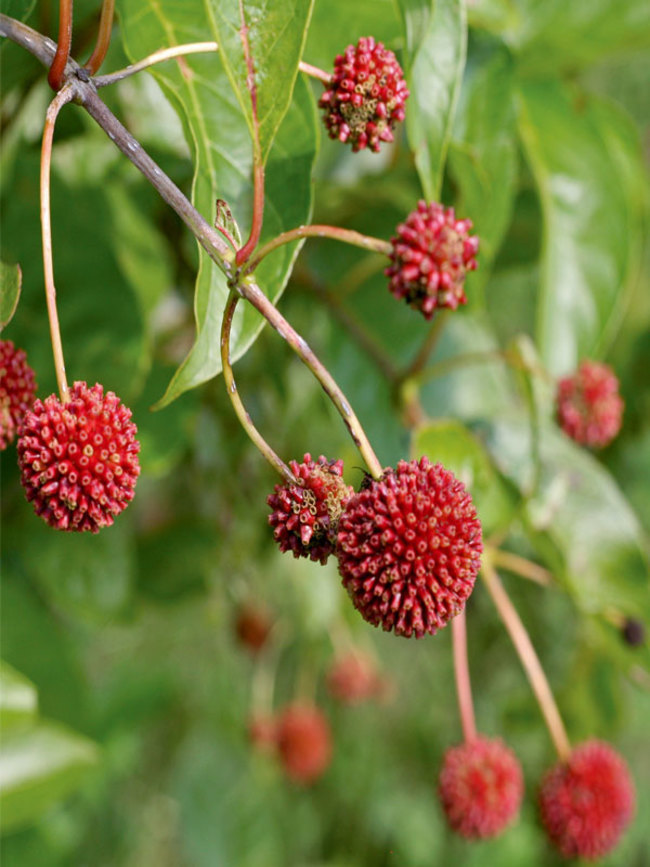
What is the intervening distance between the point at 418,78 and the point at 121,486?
0.28 metres

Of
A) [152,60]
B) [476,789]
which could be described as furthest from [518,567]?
[152,60]

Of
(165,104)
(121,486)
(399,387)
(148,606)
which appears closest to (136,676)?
(148,606)

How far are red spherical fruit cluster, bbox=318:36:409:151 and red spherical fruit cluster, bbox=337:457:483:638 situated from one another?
0.18 m

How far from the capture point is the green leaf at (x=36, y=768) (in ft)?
2.54

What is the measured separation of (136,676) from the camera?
59.9 inches

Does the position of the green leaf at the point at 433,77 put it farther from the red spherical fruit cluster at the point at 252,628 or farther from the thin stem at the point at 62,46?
the red spherical fruit cluster at the point at 252,628

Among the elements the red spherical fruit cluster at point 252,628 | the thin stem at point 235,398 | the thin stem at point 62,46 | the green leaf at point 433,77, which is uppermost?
the green leaf at point 433,77

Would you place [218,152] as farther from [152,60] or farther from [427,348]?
[427,348]

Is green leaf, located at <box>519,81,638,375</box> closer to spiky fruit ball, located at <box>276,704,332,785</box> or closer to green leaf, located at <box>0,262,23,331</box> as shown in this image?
green leaf, located at <box>0,262,23,331</box>

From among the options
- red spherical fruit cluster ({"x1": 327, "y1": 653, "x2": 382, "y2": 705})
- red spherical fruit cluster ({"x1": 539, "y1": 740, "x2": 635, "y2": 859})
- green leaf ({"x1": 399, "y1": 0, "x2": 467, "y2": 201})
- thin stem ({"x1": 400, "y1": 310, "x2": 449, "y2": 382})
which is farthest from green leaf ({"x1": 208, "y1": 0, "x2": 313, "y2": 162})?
red spherical fruit cluster ({"x1": 327, "y1": 653, "x2": 382, "y2": 705})

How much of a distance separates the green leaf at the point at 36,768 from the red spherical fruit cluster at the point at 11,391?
0.36m

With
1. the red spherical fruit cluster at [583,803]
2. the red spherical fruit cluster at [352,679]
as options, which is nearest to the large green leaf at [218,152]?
the red spherical fruit cluster at [583,803]

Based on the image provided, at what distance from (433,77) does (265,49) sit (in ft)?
0.48

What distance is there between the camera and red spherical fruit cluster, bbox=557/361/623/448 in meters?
0.85
